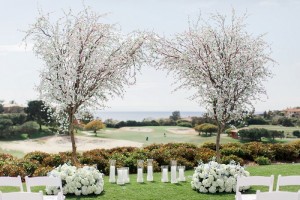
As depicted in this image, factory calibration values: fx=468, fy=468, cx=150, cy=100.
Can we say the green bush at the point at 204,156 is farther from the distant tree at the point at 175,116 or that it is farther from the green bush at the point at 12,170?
the distant tree at the point at 175,116

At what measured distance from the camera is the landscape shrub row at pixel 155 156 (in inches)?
640

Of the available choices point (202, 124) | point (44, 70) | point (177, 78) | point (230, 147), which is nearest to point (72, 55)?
point (44, 70)

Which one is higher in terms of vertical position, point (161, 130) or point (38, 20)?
point (38, 20)

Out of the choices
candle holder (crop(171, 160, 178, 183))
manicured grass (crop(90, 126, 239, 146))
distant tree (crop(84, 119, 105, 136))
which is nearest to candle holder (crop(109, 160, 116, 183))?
candle holder (crop(171, 160, 178, 183))

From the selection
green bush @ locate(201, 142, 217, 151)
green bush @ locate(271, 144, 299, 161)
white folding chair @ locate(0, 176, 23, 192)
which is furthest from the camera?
green bush @ locate(201, 142, 217, 151)

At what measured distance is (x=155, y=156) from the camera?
61.0 feet

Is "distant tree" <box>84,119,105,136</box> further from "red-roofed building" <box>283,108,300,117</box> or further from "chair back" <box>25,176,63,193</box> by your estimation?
"chair back" <box>25,176,63,193</box>

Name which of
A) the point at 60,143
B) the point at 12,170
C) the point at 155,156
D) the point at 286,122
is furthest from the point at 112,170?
the point at 286,122

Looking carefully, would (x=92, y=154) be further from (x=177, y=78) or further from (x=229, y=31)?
(x=229, y=31)

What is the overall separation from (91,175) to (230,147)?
32.2ft

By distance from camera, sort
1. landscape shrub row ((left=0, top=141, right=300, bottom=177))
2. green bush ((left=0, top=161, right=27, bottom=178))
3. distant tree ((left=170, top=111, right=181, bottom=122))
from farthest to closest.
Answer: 1. distant tree ((left=170, top=111, right=181, bottom=122))
2. landscape shrub row ((left=0, top=141, right=300, bottom=177))
3. green bush ((left=0, top=161, right=27, bottom=178))

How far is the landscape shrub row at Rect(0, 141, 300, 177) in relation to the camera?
1627cm

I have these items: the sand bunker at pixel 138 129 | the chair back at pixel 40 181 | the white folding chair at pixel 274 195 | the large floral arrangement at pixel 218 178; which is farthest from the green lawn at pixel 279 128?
the white folding chair at pixel 274 195

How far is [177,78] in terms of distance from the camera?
645 inches
